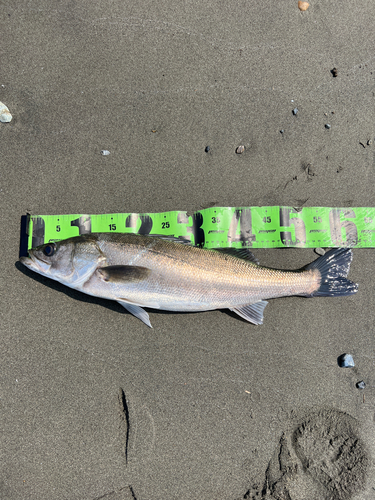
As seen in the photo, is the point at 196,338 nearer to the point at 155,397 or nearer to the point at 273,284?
the point at 155,397

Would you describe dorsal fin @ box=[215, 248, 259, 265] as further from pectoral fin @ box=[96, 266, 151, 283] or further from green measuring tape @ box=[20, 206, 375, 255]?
pectoral fin @ box=[96, 266, 151, 283]

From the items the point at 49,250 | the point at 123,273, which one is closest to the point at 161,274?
the point at 123,273

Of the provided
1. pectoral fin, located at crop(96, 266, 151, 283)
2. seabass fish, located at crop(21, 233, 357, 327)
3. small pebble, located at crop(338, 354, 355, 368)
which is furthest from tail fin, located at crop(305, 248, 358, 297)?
pectoral fin, located at crop(96, 266, 151, 283)

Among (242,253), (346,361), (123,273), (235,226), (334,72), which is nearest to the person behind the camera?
(123,273)

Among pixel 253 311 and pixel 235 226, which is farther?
pixel 235 226

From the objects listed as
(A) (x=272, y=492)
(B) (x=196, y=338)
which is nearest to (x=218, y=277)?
(B) (x=196, y=338)

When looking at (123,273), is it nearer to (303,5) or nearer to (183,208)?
(183,208)

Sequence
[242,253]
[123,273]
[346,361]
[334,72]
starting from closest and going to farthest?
[123,273] → [242,253] → [346,361] → [334,72]
